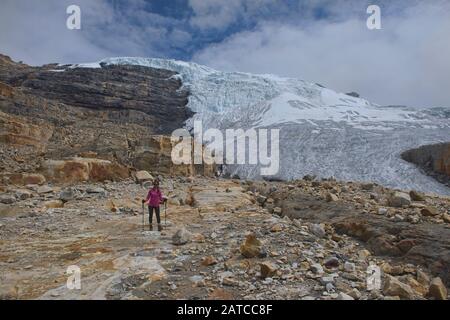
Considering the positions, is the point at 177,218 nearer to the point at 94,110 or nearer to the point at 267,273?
the point at 267,273

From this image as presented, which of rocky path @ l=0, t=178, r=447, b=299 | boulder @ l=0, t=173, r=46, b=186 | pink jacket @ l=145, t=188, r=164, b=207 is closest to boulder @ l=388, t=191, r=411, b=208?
rocky path @ l=0, t=178, r=447, b=299

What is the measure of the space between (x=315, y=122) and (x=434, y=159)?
11230 mm

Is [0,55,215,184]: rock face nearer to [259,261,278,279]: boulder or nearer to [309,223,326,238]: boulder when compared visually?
[309,223,326,238]: boulder

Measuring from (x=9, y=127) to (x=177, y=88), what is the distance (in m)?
29.3

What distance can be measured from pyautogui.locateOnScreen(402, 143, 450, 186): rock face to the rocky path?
1581cm

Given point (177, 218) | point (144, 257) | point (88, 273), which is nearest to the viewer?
point (88, 273)

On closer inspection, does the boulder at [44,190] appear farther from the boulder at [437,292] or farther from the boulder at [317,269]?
the boulder at [437,292]

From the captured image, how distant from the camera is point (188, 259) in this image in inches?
210

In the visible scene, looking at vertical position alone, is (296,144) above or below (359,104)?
below

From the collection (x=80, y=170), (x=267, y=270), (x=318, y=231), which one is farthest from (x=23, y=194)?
(x=267, y=270)

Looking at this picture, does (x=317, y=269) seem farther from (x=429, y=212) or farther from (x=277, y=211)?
(x=277, y=211)

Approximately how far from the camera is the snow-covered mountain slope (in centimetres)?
2233
